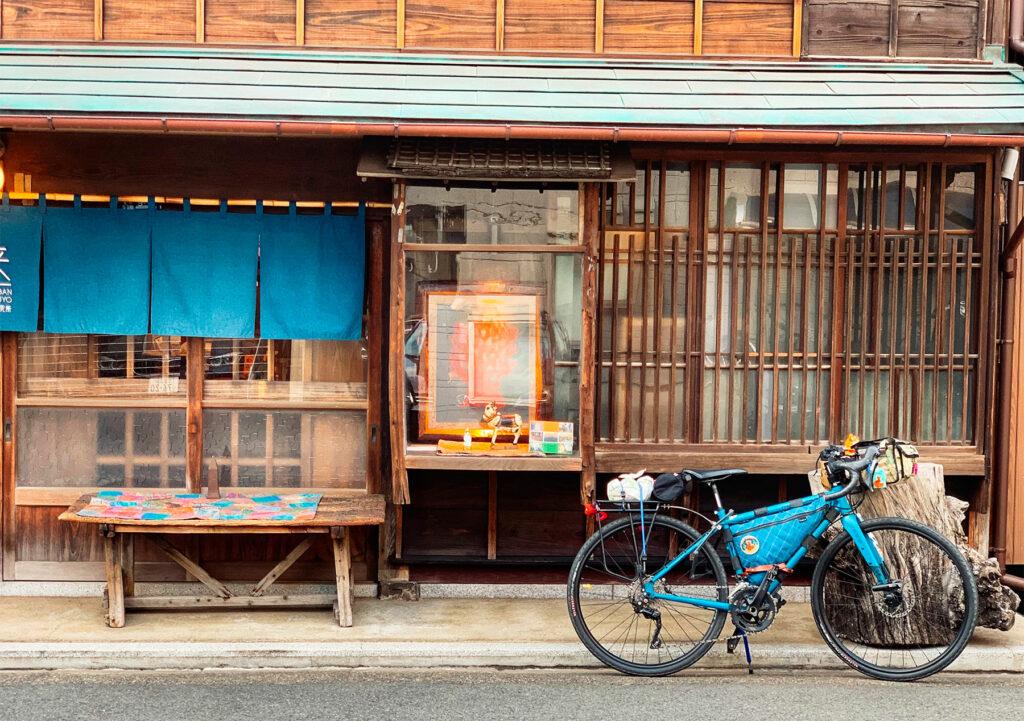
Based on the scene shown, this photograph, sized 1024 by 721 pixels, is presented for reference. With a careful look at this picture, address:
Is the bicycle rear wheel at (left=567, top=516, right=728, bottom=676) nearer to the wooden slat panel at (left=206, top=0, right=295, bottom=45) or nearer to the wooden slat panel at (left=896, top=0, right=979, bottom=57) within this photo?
the wooden slat panel at (left=896, top=0, right=979, bottom=57)

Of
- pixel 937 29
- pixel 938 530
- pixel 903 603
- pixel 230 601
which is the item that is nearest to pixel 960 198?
pixel 937 29

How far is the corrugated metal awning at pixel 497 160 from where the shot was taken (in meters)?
7.43

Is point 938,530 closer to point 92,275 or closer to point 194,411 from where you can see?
point 194,411

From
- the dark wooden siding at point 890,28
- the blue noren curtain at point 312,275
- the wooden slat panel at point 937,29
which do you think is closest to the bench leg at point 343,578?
the blue noren curtain at point 312,275

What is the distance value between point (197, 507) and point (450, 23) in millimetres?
4442

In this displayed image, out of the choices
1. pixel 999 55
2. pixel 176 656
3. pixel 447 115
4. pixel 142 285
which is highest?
pixel 999 55

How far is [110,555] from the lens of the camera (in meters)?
7.35

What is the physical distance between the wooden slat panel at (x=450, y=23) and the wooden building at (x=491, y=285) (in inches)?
1.0

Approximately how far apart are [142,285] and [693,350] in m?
4.46

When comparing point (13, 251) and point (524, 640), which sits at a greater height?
point (13, 251)

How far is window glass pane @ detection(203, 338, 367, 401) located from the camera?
8391 millimetres

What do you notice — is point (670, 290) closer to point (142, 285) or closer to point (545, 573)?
point (545, 573)

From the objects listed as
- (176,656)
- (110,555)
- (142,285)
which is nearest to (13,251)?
(142,285)

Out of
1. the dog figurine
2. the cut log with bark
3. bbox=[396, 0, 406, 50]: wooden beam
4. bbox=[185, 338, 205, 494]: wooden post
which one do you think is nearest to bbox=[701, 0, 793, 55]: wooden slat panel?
bbox=[396, 0, 406, 50]: wooden beam
